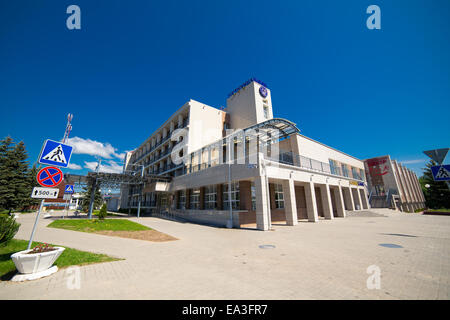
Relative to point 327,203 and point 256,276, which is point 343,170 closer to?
point 327,203

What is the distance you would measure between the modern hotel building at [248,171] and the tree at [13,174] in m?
19.0

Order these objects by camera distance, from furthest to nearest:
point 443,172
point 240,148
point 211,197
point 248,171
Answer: point 240,148, point 211,197, point 248,171, point 443,172

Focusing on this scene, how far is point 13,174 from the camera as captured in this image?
93.7 feet

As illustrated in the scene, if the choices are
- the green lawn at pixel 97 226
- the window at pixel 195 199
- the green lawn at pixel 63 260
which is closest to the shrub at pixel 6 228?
the green lawn at pixel 63 260

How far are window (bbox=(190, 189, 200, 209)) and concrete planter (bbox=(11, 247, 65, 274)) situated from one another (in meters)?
18.8

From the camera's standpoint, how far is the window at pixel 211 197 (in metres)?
20.9

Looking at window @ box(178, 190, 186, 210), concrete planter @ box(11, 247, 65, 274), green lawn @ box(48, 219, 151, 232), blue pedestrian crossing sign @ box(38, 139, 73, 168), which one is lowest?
green lawn @ box(48, 219, 151, 232)

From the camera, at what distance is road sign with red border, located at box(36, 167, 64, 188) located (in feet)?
16.9

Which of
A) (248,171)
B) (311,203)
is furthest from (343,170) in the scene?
(248,171)

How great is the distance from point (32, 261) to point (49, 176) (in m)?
2.39

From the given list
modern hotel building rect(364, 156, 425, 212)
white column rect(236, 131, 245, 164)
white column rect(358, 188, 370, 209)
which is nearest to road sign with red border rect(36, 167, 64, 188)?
white column rect(236, 131, 245, 164)

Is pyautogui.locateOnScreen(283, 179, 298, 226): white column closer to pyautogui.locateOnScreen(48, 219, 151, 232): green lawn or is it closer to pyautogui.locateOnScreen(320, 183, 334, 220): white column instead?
pyautogui.locateOnScreen(320, 183, 334, 220): white column

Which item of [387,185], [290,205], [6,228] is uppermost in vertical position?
[387,185]
